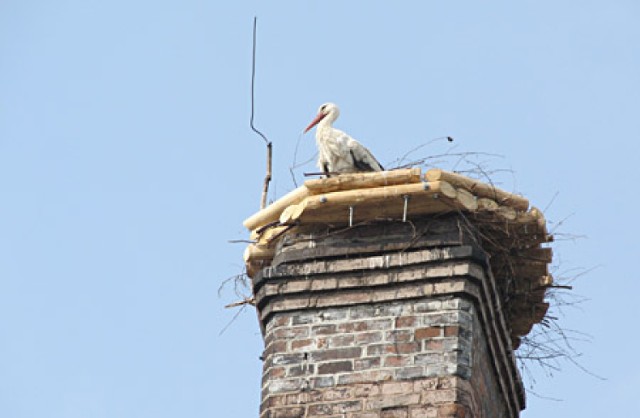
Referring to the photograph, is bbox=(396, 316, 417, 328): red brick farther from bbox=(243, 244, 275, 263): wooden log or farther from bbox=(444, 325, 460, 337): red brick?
bbox=(243, 244, 275, 263): wooden log

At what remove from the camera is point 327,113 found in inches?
514

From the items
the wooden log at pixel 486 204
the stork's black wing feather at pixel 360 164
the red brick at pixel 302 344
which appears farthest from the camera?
the stork's black wing feather at pixel 360 164

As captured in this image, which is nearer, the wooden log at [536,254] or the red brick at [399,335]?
the red brick at [399,335]

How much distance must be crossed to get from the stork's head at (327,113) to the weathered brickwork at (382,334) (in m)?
2.28

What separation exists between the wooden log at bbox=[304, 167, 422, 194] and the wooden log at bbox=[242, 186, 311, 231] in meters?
0.09

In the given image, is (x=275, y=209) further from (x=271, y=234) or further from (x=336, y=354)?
(x=336, y=354)

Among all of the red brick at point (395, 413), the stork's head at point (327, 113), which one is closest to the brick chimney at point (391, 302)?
the red brick at point (395, 413)

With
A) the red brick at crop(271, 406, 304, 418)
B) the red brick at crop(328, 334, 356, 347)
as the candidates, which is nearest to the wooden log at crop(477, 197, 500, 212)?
the red brick at crop(328, 334, 356, 347)

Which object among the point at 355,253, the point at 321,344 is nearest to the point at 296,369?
the point at 321,344

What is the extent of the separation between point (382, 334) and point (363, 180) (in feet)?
3.37

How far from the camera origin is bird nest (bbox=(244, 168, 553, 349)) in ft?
34.9

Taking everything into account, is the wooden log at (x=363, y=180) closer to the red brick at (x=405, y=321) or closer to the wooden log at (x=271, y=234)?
the wooden log at (x=271, y=234)

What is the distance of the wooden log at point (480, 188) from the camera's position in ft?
34.8

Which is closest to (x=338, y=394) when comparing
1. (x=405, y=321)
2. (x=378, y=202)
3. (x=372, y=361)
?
(x=372, y=361)
